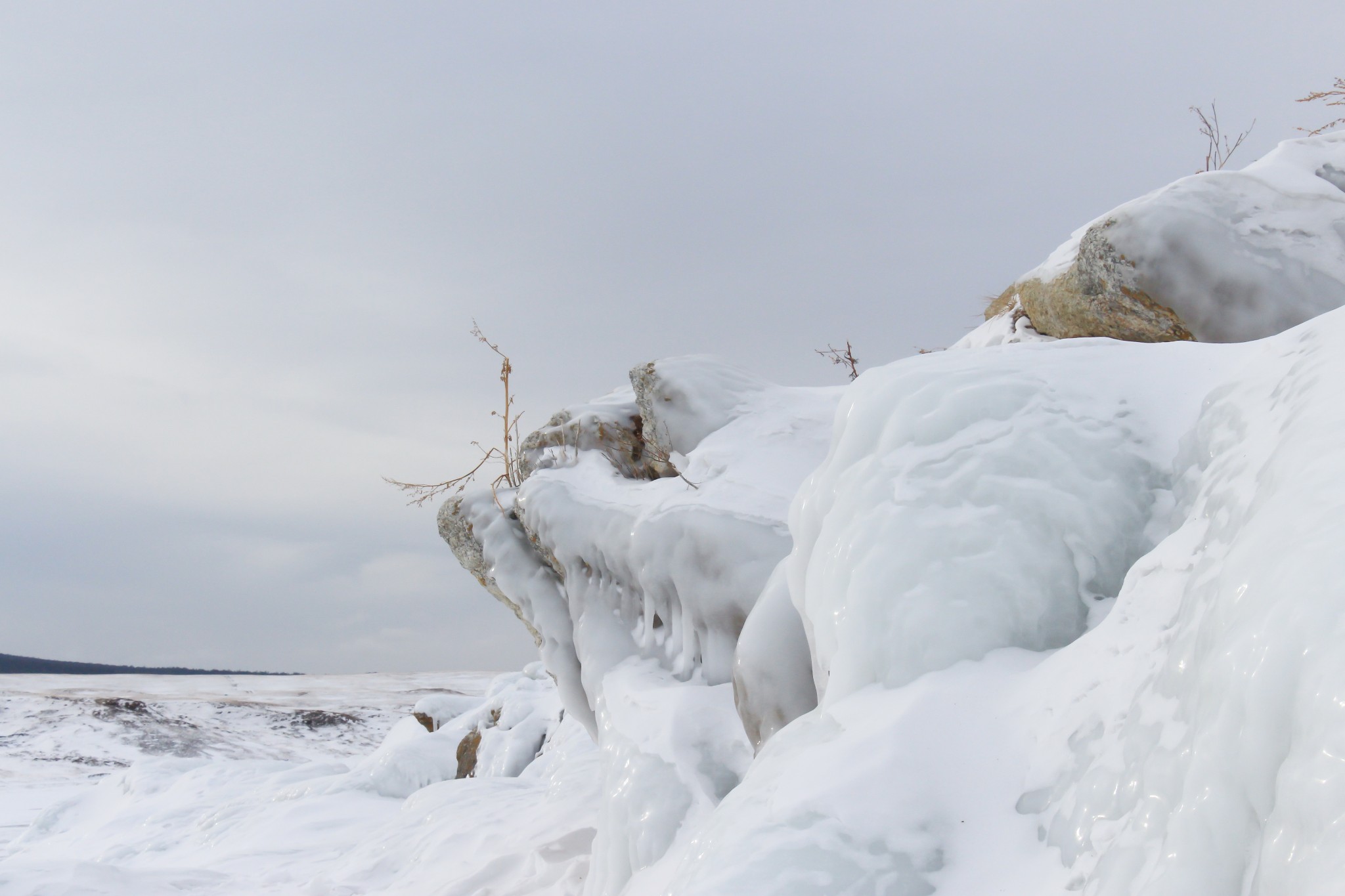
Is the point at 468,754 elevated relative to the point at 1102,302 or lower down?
lower down

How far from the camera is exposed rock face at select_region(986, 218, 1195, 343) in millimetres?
4395

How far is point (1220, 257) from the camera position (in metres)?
4.20

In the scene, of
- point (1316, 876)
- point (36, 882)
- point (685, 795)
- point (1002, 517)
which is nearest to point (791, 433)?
point (685, 795)

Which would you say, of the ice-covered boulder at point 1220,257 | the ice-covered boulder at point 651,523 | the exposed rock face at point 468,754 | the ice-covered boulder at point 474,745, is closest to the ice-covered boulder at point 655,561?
the ice-covered boulder at point 651,523

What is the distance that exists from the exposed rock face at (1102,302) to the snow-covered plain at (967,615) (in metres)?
0.13

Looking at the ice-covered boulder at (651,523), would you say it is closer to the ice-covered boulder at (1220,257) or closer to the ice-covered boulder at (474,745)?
the ice-covered boulder at (1220,257)

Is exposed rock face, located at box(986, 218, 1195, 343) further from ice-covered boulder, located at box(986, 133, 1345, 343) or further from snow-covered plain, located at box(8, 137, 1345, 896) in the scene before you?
snow-covered plain, located at box(8, 137, 1345, 896)

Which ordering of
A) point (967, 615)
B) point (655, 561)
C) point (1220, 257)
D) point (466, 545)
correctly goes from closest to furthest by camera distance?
point (967, 615)
point (1220, 257)
point (655, 561)
point (466, 545)

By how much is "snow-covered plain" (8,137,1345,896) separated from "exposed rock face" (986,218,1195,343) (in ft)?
0.44

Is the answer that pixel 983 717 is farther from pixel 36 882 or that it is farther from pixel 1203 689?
pixel 36 882

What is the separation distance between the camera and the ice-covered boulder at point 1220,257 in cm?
412

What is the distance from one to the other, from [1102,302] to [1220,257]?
0.57 m

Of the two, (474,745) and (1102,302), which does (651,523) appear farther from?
(474,745)

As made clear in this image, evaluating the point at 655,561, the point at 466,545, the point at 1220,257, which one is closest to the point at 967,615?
the point at 655,561
